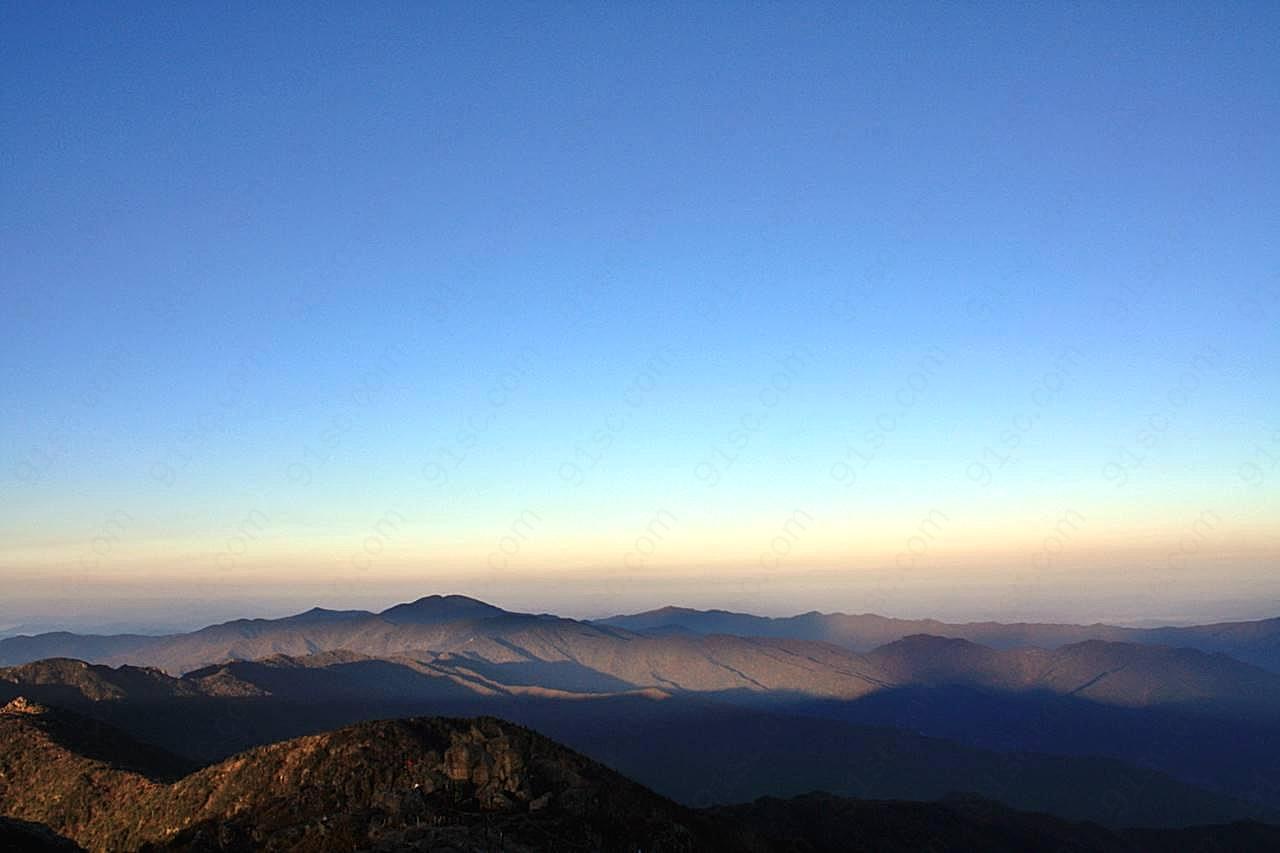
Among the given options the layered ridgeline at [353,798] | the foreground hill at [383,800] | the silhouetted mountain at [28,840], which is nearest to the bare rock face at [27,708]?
the layered ridgeline at [353,798]

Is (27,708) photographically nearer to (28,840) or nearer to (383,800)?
(383,800)

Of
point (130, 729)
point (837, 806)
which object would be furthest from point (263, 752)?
point (130, 729)

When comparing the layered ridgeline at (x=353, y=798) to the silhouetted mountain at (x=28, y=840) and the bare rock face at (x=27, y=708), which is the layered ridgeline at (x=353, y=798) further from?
the bare rock face at (x=27, y=708)

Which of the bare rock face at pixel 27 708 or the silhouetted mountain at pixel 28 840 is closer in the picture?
the silhouetted mountain at pixel 28 840

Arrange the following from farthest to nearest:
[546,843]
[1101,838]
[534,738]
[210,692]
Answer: [210,692] < [1101,838] < [534,738] < [546,843]

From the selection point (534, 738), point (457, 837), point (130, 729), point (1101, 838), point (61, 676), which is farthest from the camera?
point (61, 676)

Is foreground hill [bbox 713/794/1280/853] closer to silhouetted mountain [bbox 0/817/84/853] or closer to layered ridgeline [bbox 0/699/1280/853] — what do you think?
layered ridgeline [bbox 0/699/1280/853]

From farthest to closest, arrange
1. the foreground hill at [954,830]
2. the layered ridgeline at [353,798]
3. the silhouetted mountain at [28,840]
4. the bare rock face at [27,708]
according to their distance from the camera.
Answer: the foreground hill at [954,830], the bare rock face at [27,708], the layered ridgeline at [353,798], the silhouetted mountain at [28,840]

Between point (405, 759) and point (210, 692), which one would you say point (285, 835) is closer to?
point (405, 759)

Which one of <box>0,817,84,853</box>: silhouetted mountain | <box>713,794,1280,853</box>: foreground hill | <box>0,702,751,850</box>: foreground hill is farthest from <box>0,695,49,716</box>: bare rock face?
<box>713,794,1280,853</box>: foreground hill
